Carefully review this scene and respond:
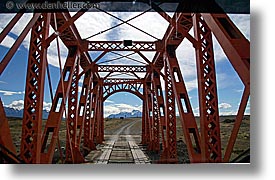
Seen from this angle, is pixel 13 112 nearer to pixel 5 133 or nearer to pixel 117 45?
pixel 5 133

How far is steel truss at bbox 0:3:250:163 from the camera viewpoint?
2.16 meters

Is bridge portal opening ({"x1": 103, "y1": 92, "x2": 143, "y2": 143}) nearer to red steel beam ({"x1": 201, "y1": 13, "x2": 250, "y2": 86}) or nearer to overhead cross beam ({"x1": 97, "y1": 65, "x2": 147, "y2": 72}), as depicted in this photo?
overhead cross beam ({"x1": 97, "y1": 65, "x2": 147, "y2": 72})

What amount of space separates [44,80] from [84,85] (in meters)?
0.30

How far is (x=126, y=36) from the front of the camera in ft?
7.59

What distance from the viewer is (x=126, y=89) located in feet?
7.66

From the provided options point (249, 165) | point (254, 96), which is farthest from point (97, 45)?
point (249, 165)

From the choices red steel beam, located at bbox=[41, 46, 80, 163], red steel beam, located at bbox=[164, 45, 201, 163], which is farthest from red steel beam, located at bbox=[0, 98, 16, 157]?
red steel beam, located at bbox=[164, 45, 201, 163]

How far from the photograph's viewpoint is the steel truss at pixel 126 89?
216 cm

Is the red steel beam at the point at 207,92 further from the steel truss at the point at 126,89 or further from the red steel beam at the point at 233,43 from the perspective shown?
the red steel beam at the point at 233,43

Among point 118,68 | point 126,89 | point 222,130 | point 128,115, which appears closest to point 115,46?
point 118,68

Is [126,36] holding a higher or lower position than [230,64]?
higher

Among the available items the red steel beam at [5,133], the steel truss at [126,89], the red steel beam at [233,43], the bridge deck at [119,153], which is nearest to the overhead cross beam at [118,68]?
the steel truss at [126,89]
